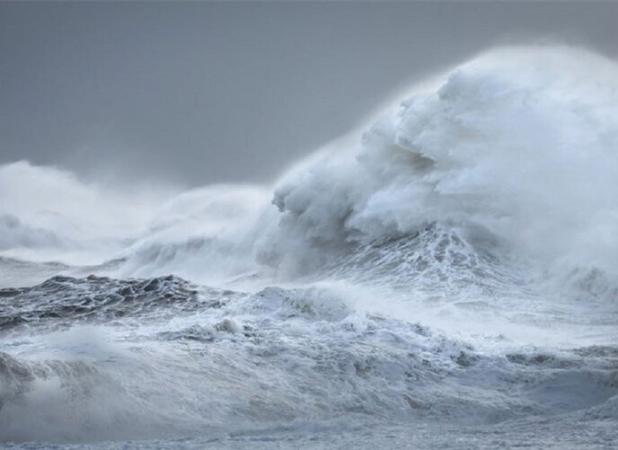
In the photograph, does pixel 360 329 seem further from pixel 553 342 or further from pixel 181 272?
pixel 181 272

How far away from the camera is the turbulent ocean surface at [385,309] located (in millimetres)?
9203

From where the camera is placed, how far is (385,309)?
15.6 metres

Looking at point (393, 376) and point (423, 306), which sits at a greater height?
point (423, 306)

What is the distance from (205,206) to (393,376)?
2837 centimetres

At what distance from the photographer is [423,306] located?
1619cm

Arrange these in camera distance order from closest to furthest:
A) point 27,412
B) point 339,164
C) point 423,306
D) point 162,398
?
point 27,412 < point 162,398 < point 423,306 < point 339,164

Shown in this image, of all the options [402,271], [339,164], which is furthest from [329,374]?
[339,164]

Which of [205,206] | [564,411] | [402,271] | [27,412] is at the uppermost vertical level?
[205,206]

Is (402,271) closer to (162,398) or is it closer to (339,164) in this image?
(339,164)

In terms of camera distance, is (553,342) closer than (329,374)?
No

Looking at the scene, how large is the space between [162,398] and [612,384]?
5.90 m

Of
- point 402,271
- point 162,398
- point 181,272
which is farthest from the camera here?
point 181,272

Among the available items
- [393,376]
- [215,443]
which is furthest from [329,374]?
[215,443]

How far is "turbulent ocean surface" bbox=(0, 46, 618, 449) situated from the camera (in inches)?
362
